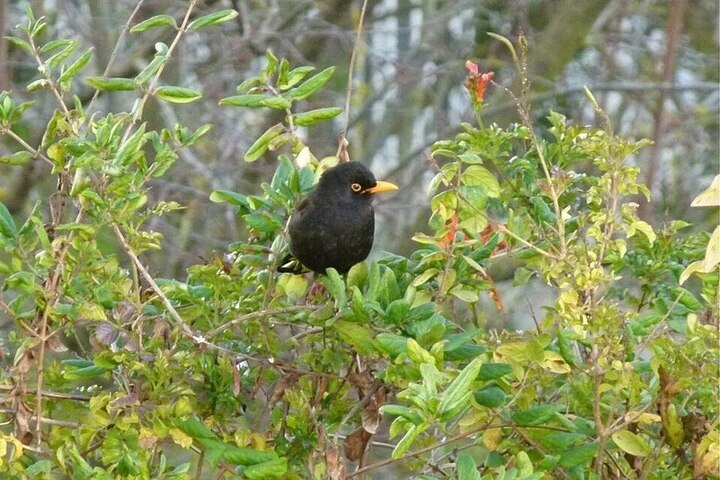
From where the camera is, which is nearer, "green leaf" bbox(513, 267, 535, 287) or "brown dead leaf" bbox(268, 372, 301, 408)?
"brown dead leaf" bbox(268, 372, 301, 408)

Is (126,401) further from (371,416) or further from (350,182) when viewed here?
(350,182)

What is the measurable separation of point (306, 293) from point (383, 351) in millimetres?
776

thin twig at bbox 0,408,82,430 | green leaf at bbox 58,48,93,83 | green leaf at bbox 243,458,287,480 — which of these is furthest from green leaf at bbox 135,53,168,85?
green leaf at bbox 243,458,287,480

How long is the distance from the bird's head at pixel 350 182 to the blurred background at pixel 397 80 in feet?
9.68

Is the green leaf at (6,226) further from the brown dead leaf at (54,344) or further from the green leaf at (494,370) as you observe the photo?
the green leaf at (494,370)

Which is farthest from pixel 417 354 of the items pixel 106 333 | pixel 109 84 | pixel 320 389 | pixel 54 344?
pixel 109 84

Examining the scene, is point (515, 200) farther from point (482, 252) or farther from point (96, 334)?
point (96, 334)

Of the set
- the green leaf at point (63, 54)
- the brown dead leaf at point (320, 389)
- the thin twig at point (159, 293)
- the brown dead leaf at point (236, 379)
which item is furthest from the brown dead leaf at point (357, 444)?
the green leaf at point (63, 54)

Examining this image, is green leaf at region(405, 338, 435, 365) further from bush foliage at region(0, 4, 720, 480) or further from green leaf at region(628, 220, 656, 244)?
green leaf at region(628, 220, 656, 244)

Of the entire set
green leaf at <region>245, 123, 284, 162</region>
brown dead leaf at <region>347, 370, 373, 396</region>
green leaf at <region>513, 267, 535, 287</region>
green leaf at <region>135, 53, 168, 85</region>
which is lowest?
brown dead leaf at <region>347, 370, 373, 396</region>

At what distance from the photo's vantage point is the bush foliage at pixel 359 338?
236 cm

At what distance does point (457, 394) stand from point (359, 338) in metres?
0.36

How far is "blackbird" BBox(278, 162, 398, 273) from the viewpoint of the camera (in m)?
3.48

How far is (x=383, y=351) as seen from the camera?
2.32 metres
